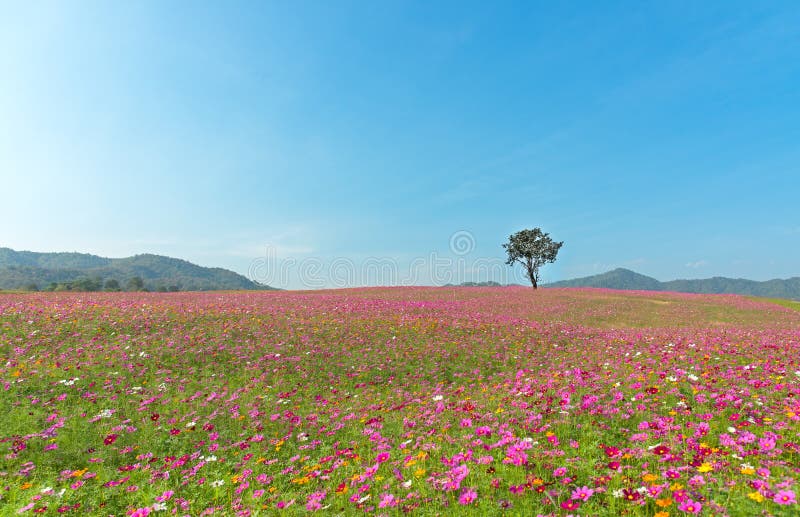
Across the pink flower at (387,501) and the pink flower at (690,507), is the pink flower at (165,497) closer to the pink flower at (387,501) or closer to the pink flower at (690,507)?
the pink flower at (387,501)

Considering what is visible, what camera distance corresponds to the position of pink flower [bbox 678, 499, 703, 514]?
4.66 m

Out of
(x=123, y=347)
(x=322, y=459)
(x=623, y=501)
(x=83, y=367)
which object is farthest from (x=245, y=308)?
(x=623, y=501)

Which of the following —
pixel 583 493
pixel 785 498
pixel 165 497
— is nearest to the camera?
pixel 785 498

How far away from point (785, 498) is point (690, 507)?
1.20 metres

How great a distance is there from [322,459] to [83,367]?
12.3 metres

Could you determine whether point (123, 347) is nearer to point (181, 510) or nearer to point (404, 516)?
point (181, 510)

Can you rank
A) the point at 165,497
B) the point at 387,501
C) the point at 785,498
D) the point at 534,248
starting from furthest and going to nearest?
the point at 534,248
the point at 165,497
the point at 387,501
the point at 785,498

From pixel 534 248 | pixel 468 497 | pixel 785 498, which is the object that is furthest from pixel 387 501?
pixel 534 248

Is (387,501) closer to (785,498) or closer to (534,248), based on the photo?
(785,498)

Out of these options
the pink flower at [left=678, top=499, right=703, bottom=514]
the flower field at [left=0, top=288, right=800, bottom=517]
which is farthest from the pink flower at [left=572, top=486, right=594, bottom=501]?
the pink flower at [left=678, top=499, right=703, bottom=514]

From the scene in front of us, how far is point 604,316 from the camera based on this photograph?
3306 centimetres

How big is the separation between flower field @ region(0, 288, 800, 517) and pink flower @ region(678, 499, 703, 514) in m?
0.06

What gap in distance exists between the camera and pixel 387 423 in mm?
9734

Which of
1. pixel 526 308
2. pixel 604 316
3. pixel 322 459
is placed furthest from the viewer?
pixel 526 308
